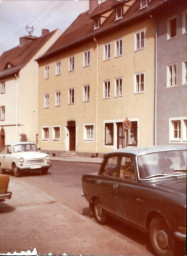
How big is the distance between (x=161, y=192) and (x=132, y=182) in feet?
2.86

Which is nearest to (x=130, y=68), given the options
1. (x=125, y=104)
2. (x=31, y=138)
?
(x=125, y=104)

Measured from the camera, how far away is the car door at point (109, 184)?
6.81m

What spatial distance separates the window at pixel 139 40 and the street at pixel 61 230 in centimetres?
1744

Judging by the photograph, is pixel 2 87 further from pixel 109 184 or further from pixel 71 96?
pixel 109 184

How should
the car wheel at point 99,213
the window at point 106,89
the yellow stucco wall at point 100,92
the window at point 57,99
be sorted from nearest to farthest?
the car wheel at point 99,213 → the yellow stucco wall at point 100,92 → the window at point 106,89 → the window at point 57,99

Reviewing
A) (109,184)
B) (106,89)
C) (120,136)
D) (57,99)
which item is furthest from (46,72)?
(109,184)

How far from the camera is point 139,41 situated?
1049 inches

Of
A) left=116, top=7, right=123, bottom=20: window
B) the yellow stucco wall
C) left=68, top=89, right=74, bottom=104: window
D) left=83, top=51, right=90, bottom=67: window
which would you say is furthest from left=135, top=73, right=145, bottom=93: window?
left=68, top=89, right=74, bottom=104: window

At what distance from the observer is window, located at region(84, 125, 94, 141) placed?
31734mm

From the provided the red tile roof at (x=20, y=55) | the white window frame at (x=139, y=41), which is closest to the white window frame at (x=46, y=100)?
the red tile roof at (x=20, y=55)

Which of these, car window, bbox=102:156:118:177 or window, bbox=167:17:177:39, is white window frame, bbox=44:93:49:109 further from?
car window, bbox=102:156:118:177

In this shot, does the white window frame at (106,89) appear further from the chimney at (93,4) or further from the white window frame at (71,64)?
the chimney at (93,4)

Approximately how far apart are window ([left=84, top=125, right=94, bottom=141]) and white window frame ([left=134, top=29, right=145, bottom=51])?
790cm

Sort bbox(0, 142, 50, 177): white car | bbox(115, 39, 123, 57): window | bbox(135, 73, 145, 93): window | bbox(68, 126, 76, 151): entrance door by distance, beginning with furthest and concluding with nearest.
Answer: bbox(68, 126, 76, 151): entrance door → bbox(115, 39, 123, 57): window → bbox(135, 73, 145, 93): window → bbox(0, 142, 50, 177): white car
